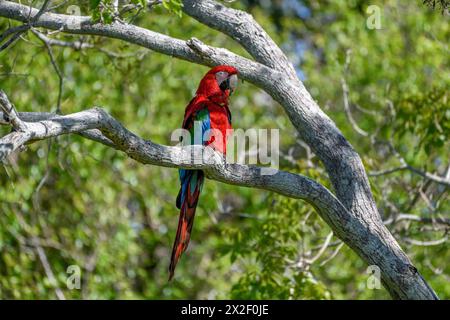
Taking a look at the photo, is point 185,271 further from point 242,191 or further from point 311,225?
point 311,225

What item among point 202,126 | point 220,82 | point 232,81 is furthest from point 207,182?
point 232,81

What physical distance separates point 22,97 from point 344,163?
11.5ft

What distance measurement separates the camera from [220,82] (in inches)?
179

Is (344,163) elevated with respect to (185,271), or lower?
lower

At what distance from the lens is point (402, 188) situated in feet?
20.6

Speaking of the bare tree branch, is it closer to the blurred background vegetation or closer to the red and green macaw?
the red and green macaw

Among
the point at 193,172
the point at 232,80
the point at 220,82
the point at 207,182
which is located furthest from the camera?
the point at 207,182

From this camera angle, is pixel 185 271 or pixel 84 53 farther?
pixel 185 271

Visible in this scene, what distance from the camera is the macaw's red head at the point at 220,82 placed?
14.3ft

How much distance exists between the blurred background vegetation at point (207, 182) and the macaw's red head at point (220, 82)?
838 mm

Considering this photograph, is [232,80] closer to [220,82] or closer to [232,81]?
[232,81]

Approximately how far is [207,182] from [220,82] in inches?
94.4
